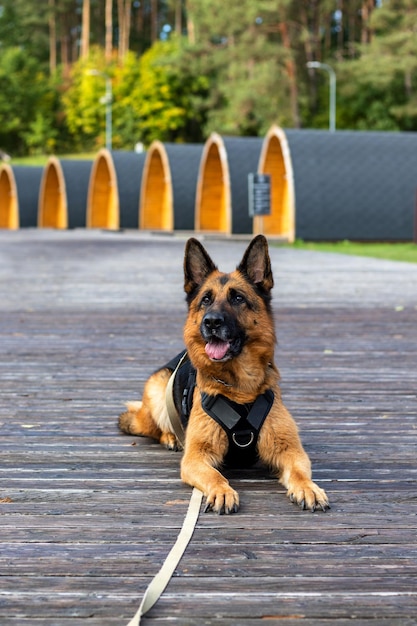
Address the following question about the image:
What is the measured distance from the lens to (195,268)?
15.4 ft

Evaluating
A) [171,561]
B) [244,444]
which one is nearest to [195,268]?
[244,444]

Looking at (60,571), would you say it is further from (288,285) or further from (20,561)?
(288,285)

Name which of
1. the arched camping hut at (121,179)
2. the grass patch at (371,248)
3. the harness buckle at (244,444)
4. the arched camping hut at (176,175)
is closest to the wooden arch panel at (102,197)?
the arched camping hut at (121,179)

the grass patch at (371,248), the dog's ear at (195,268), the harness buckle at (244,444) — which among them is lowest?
the grass patch at (371,248)

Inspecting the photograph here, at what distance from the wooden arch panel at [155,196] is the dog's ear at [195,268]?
114ft

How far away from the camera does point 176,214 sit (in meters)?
38.0

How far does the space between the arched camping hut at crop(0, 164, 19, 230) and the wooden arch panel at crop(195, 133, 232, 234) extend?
17533 millimetres

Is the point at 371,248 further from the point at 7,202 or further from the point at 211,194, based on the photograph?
the point at 7,202

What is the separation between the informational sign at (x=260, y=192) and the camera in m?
29.5

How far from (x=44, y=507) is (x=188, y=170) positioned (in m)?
34.2

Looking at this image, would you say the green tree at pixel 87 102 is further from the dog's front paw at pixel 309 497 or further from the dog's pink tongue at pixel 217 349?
the dog's front paw at pixel 309 497

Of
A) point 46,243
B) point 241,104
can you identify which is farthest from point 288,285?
point 241,104

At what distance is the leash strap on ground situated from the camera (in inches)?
111

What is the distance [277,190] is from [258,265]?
30.3 m
